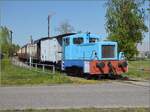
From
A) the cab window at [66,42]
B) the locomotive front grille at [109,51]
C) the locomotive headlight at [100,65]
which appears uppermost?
the cab window at [66,42]

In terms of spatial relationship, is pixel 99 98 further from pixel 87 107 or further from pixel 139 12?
pixel 139 12

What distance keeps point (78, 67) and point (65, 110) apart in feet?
58.3

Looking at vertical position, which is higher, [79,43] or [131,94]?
[79,43]

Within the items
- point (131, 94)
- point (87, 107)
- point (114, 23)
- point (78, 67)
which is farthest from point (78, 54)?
point (114, 23)

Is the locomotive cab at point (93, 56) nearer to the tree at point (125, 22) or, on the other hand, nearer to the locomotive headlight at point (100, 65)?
the locomotive headlight at point (100, 65)

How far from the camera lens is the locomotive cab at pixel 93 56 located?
28469 millimetres

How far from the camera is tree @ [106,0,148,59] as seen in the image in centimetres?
6594

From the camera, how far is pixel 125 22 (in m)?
66.8

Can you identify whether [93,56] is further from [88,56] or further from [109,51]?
[109,51]

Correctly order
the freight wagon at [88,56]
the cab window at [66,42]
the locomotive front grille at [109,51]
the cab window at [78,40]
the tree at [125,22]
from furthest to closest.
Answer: the tree at [125,22] → the cab window at [66,42] → the cab window at [78,40] → the locomotive front grille at [109,51] → the freight wagon at [88,56]

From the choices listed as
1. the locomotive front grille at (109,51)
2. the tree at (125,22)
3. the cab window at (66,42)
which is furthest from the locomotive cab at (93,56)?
the tree at (125,22)

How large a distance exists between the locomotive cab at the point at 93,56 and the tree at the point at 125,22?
33.4 m

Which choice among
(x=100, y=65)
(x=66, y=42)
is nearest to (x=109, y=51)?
(x=100, y=65)

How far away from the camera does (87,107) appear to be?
14.1 metres
